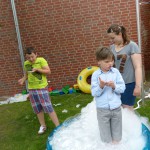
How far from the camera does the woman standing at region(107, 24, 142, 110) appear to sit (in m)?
3.20

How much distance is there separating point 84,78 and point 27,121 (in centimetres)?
202

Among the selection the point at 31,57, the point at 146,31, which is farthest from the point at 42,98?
the point at 146,31

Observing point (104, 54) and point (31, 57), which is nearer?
point (104, 54)

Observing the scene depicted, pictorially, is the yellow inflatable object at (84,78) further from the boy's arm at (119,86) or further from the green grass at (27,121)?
the boy's arm at (119,86)

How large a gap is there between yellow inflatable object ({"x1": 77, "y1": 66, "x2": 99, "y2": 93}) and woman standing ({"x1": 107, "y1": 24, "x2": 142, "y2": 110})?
3062 millimetres

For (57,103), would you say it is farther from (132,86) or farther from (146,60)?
(146,60)

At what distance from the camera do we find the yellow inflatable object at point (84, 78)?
647 centimetres

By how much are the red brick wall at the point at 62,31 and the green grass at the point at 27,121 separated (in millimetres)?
924

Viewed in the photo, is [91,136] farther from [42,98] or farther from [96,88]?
[42,98]

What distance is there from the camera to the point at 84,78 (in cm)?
659

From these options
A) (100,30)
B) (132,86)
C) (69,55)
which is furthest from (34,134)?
(100,30)

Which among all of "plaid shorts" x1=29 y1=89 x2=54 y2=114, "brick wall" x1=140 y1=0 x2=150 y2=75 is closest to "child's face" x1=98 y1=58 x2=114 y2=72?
"plaid shorts" x1=29 y1=89 x2=54 y2=114

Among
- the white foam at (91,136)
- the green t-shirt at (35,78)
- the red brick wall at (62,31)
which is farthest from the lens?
the red brick wall at (62,31)

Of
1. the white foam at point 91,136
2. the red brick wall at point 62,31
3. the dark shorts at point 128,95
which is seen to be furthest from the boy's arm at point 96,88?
the red brick wall at point 62,31
